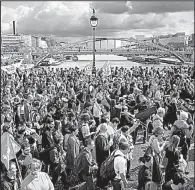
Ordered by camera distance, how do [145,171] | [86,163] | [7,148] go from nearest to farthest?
[145,171]
[86,163]
[7,148]

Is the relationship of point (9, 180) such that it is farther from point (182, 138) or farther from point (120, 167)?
point (182, 138)

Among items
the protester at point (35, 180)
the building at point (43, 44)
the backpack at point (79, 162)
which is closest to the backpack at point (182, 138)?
the backpack at point (79, 162)

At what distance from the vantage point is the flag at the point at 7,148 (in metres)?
4.50

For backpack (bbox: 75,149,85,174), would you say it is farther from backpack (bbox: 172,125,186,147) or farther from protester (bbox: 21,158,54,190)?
backpack (bbox: 172,125,186,147)

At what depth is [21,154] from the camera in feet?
16.0

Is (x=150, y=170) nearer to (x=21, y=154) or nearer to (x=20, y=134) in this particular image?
(x=21, y=154)

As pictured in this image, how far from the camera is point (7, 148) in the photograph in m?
4.66

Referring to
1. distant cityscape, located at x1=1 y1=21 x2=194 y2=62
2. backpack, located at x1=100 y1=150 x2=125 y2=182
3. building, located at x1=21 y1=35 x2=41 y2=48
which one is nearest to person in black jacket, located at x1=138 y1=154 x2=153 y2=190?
backpack, located at x1=100 y1=150 x2=125 y2=182

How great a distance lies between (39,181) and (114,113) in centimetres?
420

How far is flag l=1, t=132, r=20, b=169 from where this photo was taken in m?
4.50

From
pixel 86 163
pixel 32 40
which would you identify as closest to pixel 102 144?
pixel 86 163

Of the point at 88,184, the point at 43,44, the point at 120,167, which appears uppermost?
the point at 43,44

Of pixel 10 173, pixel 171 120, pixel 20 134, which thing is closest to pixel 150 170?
pixel 10 173

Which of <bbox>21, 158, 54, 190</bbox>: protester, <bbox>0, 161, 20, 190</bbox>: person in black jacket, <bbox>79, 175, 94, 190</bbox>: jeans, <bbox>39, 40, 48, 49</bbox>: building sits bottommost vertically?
<bbox>79, 175, 94, 190</bbox>: jeans
